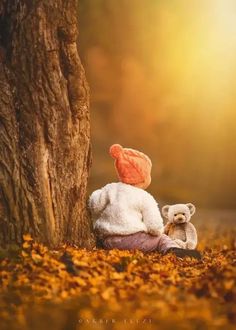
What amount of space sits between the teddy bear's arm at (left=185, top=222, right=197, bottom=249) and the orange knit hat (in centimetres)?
70

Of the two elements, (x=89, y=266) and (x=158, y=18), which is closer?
(x=89, y=266)

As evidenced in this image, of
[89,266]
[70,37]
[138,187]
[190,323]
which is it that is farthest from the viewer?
[138,187]

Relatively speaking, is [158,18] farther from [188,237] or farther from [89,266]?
[89,266]

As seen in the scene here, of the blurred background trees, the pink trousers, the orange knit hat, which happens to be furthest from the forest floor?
the blurred background trees

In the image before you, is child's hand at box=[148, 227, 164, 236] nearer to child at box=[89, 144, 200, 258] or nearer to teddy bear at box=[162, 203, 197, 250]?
child at box=[89, 144, 200, 258]

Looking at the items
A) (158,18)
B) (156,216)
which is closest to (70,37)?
(158,18)

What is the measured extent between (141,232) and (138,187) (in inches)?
16.3

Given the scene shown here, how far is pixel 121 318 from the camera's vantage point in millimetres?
4871

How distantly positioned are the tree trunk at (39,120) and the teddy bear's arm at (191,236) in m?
1.22

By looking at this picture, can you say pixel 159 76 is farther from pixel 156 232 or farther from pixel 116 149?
pixel 156 232

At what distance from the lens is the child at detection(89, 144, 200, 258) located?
19.7 feet

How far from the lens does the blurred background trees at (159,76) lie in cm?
647

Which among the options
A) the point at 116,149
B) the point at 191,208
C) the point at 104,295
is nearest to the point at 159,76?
the point at 116,149

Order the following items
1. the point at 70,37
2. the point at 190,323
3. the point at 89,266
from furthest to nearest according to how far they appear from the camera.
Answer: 1. the point at 70,37
2. the point at 89,266
3. the point at 190,323
